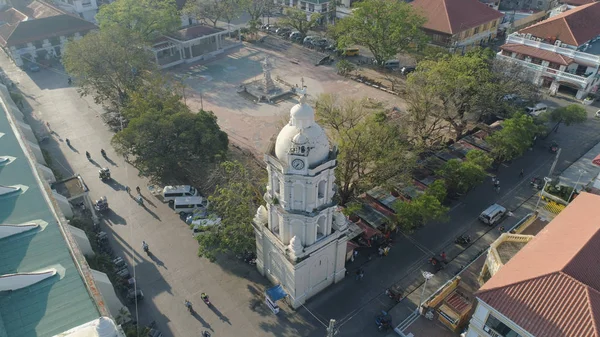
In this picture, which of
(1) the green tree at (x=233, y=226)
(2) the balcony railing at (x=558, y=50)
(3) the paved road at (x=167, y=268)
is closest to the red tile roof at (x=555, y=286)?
(3) the paved road at (x=167, y=268)

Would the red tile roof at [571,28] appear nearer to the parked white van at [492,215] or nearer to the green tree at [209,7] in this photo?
the parked white van at [492,215]

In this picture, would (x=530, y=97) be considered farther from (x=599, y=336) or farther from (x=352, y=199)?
(x=599, y=336)

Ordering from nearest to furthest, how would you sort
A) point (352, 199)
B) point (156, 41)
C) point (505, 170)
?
point (352, 199)
point (505, 170)
point (156, 41)

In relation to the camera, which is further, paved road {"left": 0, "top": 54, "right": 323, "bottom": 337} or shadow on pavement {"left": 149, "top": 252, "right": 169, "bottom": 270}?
shadow on pavement {"left": 149, "top": 252, "right": 169, "bottom": 270}

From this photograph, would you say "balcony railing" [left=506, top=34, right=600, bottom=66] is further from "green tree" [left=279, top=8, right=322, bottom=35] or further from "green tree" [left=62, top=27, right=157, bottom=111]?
"green tree" [left=62, top=27, right=157, bottom=111]

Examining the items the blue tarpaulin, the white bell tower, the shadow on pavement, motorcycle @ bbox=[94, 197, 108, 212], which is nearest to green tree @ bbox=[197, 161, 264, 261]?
the white bell tower

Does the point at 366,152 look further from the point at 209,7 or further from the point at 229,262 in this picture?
the point at 209,7

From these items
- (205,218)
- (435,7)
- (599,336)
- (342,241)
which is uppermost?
(435,7)

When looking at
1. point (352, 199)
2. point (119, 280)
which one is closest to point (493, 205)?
point (352, 199)
